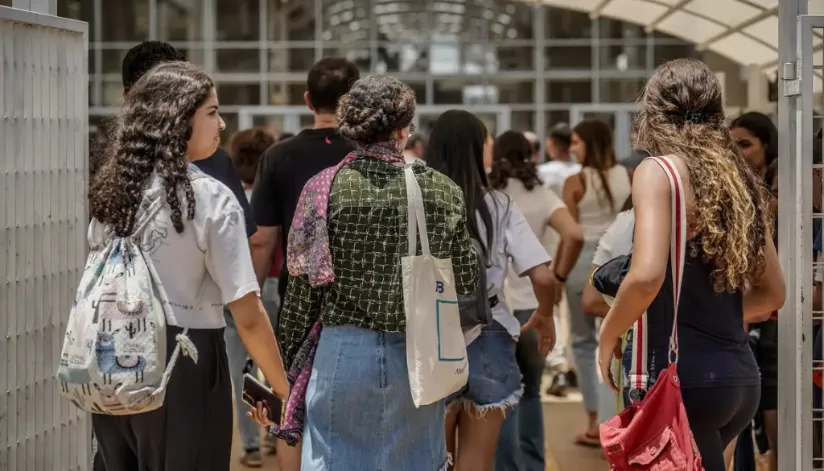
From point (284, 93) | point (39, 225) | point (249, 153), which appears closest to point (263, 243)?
point (39, 225)

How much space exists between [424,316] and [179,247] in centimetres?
80

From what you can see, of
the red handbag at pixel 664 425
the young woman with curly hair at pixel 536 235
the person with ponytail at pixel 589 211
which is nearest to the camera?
the red handbag at pixel 664 425

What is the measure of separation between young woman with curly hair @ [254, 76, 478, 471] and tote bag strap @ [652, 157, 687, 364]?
733 millimetres

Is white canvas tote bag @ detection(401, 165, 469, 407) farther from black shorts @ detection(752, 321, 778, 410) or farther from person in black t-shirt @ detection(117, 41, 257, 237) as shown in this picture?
black shorts @ detection(752, 321, 778, 410)

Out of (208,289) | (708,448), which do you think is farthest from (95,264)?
(708,448)

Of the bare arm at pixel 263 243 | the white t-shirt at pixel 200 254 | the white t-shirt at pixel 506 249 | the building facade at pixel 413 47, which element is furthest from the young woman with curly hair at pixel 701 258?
the building facade at pixel 413 47

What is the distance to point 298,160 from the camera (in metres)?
5.28

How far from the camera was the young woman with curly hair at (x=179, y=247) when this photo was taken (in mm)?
3508

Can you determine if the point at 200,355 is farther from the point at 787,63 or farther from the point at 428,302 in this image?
the point at 787,63

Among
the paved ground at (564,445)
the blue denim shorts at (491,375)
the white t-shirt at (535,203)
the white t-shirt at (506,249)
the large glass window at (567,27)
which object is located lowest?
the paved ground at (564,445)

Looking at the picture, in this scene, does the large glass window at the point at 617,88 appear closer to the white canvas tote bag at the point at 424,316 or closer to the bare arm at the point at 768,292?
the bare arm at the point at 768,292

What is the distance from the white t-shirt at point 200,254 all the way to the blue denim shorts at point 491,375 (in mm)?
1635

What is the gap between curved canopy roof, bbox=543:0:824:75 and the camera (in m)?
9.91

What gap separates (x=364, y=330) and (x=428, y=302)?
0.22 meters
